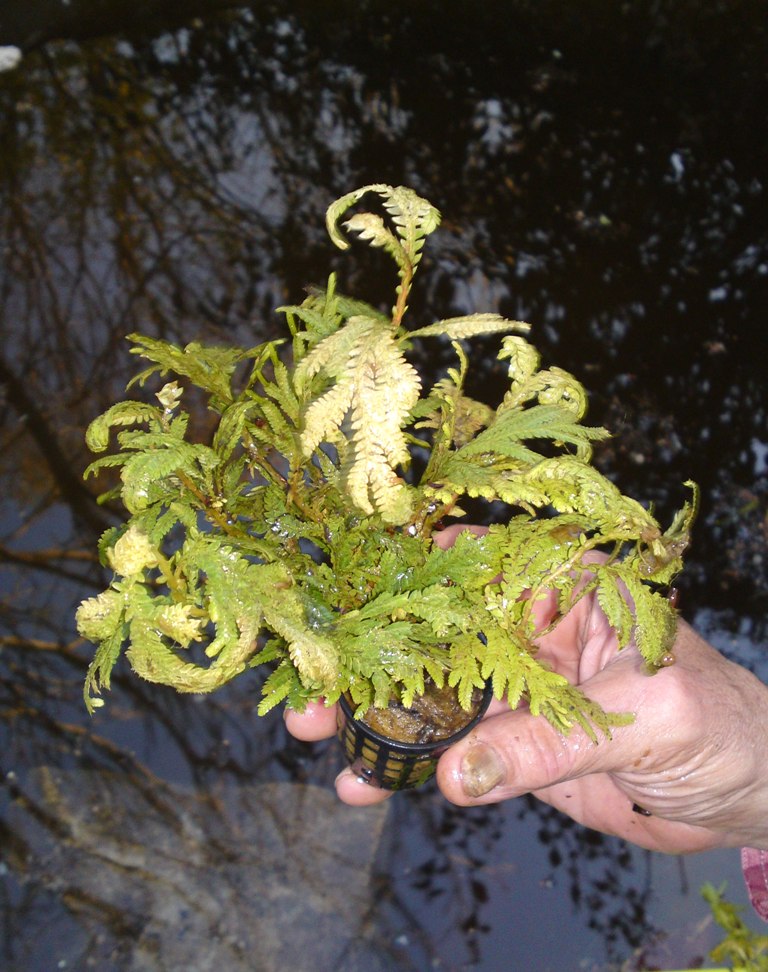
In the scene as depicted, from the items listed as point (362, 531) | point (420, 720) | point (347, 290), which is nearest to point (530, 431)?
point (362, 531)

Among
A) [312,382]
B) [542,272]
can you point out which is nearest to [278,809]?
[312,382]

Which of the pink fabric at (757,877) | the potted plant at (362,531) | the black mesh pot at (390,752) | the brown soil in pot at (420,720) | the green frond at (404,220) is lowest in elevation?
the pink fabric at (757,877)

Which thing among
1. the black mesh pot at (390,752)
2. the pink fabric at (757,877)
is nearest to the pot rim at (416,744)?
the black mesh pot at (390,752)

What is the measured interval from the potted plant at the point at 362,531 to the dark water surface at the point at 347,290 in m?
1.59

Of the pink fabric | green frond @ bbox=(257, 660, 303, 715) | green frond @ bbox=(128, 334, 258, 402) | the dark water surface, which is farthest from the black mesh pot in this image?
the pink fabric

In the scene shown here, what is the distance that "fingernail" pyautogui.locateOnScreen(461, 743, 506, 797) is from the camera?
193 centimetres

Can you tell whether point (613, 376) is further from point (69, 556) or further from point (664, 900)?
point (69, 556)

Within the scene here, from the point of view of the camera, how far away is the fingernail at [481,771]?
193 cm

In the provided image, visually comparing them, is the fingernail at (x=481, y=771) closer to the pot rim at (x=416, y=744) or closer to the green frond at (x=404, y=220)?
the pot rim at (x=416, y=744)

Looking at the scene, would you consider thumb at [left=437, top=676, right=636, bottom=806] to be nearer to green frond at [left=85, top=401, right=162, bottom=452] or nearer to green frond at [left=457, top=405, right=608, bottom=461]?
green frond at [left=457, top=405, right=608, bottom=461]

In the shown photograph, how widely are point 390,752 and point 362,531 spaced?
644 millimetres

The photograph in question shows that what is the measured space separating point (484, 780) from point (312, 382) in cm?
110

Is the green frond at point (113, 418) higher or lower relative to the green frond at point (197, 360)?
lower

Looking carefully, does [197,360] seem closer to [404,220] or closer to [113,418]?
[113,418]
